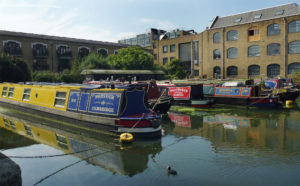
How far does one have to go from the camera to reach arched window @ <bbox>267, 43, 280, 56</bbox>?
34750mm

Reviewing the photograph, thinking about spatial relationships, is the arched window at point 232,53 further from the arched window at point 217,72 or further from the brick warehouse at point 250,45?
the arched window at point 217,72

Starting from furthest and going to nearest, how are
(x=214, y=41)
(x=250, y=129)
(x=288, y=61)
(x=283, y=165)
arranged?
(x=214, y=41)
(x=288, y=61)
(x=250, y=129)
(x=283, y=165)

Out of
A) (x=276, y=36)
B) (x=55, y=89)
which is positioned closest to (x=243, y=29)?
(x=276, y=36)

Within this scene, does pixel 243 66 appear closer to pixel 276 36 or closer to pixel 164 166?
pixel 276 36

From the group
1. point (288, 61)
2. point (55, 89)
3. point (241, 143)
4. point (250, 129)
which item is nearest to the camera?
point (241, 143)

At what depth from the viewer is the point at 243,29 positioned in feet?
123

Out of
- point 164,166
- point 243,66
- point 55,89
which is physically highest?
point 243,66

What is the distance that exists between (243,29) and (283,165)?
34.1 metres

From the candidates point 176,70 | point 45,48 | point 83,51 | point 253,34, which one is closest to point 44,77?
point 45,48

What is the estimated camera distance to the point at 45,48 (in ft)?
136

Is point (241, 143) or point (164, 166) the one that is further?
point (241, 143)

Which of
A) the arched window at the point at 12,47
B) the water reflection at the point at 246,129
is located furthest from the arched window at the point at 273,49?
the arched window at the point at 12,47

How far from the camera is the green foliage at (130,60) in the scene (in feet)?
133

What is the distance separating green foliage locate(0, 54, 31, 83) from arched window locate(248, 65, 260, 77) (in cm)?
3028
